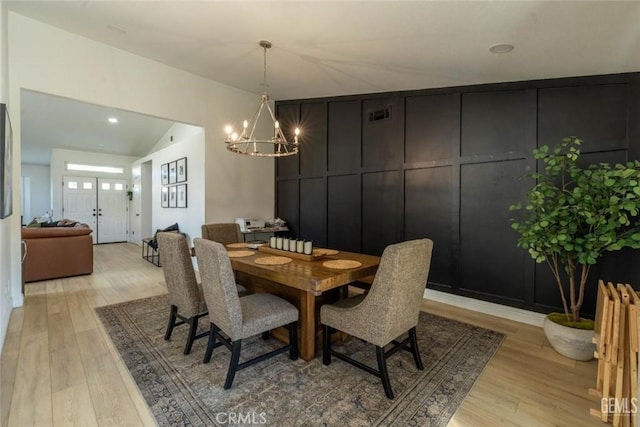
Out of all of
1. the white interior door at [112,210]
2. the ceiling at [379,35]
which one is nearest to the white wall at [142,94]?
the ceiling at [379,35]

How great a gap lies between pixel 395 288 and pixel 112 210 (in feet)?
32.5

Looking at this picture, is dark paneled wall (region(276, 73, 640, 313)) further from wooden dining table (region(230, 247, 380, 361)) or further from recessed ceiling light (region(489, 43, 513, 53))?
wooden dining table (region(230, 247, 380, 361))

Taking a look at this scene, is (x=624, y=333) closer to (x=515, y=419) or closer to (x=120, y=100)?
(x=515, y=419)

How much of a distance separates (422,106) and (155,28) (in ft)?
10.2

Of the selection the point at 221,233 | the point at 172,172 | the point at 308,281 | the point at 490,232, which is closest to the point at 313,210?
the point at 221,233

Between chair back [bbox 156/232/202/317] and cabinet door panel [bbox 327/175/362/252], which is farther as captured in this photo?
cabinet door panel [bbox 327/175/362/252]

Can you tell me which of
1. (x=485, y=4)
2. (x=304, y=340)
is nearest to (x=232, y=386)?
(x=304, y=340)

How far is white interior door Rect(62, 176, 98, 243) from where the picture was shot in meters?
8.14

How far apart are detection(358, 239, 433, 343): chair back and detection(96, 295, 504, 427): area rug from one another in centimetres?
42

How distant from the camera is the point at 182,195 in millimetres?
5336

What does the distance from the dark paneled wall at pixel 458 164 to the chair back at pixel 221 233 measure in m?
1.45

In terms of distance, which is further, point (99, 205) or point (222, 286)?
point (99, 205)

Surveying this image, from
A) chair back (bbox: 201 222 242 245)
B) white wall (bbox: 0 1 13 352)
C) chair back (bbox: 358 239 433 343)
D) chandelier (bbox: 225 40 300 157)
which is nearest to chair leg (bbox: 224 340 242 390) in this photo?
chair back (bbox: 358 239 433 343)

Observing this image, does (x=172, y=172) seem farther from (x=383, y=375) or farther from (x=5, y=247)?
(x=383, y=375)
